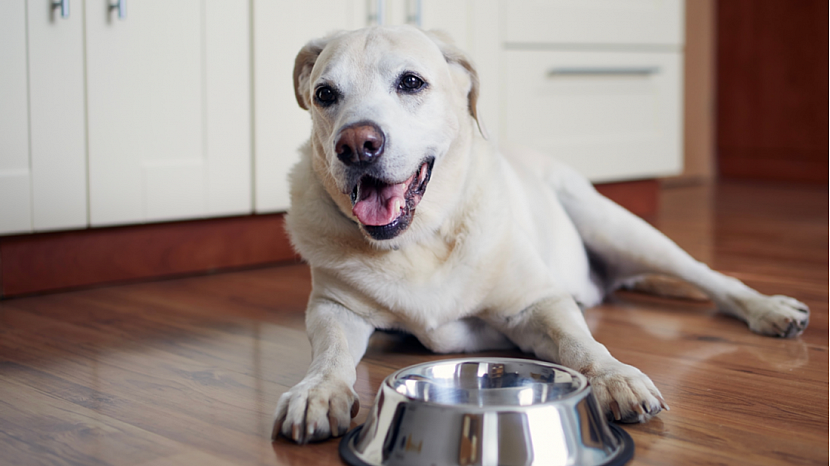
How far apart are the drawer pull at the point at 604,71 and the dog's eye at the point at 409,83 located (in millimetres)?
2048

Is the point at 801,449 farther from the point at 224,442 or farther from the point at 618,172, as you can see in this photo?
the point at 618,172

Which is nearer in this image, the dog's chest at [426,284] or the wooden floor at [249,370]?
the wooden floor at [249,370]

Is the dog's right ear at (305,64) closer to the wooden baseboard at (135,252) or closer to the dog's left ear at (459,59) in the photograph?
the dog's left ear at (459,59)

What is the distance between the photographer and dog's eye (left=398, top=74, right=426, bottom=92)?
5.43ft

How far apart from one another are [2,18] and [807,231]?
3237 millimetres

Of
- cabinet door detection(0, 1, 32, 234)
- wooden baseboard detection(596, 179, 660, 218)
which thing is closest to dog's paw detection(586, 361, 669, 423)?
cabinet door detection(0, 1, 32, 234)

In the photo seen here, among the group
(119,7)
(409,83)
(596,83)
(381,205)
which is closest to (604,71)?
(596,83)

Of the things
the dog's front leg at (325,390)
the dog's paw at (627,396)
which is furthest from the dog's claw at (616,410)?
the dog's front leg at (325,390)

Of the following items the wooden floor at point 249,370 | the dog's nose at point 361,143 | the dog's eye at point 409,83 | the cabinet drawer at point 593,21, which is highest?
the cabinet drawer at point 593,21

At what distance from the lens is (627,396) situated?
4.40ft

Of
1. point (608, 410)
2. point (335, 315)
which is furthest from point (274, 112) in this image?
→ point (608, 410)

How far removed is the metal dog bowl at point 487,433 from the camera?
3.60ft

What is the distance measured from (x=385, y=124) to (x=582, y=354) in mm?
567

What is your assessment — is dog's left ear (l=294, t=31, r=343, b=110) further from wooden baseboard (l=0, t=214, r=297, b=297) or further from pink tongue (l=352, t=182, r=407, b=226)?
wooden baseboard (l=0, t=214, r=297, b=297)
